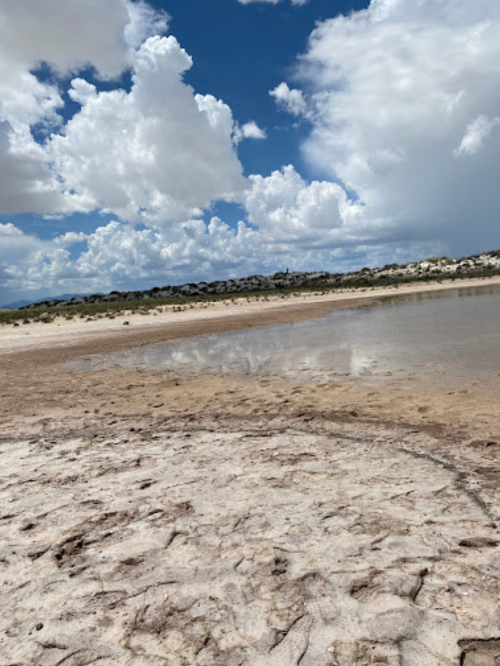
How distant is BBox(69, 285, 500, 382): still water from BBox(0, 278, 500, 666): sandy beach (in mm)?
3191

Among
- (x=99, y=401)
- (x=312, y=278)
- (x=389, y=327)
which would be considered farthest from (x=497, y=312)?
(x=312, y=278)

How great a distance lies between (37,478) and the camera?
5.84m

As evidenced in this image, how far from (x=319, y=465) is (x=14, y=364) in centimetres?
1641

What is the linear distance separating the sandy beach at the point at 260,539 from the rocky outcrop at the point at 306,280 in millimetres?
82569

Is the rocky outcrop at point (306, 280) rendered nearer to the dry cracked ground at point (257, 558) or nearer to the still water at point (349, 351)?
the still water at point (349, 351)

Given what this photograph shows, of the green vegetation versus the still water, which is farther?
the green vegetation

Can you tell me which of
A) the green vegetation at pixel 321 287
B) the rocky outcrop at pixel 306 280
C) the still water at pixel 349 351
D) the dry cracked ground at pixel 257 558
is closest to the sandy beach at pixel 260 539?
the dry cracked ground at pixel 257 558

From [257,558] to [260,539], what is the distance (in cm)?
28

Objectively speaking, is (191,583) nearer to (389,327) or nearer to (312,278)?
(389,327)

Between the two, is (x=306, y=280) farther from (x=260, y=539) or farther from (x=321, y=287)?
(x=260, y=539)

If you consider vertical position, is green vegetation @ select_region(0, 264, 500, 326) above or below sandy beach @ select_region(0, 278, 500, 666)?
above

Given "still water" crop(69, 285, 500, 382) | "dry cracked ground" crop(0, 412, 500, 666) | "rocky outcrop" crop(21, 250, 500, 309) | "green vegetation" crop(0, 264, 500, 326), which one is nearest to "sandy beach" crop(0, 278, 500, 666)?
"dry cracked ground" crop(0, 412, 500, 666)

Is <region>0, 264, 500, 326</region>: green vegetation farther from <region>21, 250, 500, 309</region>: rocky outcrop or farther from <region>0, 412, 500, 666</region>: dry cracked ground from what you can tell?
<region>0, 412, 500, 666</region>: dry cracked ground

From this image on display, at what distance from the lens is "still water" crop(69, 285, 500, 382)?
454 inches
